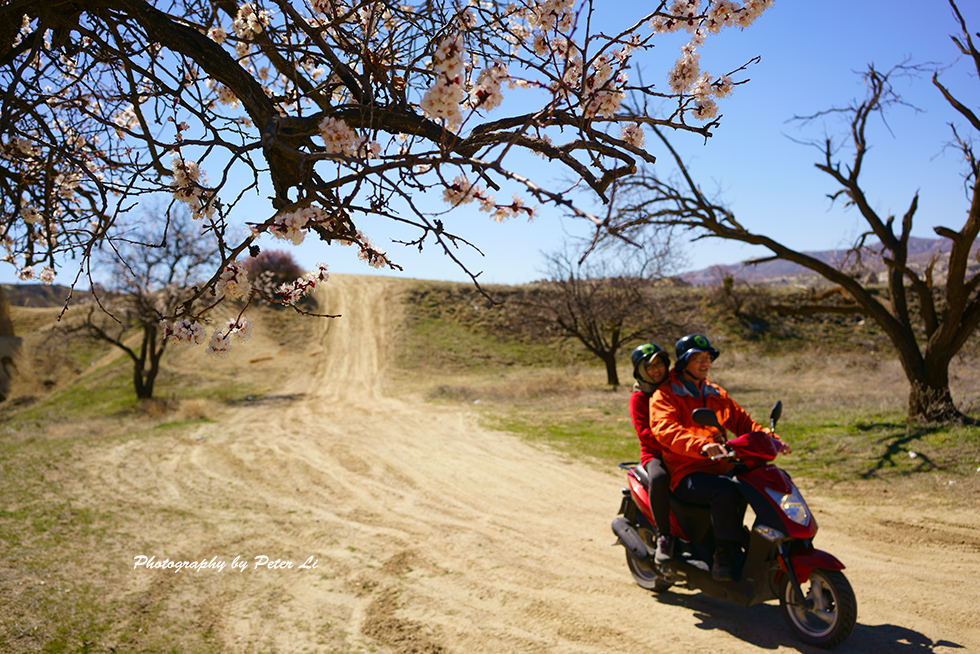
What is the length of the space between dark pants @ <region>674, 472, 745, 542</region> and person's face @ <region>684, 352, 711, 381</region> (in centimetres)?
Answer: 76

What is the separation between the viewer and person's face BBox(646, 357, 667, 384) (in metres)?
4.46

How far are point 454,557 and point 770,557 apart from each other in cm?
273

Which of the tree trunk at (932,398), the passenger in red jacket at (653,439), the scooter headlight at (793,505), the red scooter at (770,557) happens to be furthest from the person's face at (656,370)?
the tree trunk at (932,398)

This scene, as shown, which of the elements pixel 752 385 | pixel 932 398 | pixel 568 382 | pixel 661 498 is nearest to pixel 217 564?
pixel 661 498

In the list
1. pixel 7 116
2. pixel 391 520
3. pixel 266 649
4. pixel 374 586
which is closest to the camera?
pixel 7 116

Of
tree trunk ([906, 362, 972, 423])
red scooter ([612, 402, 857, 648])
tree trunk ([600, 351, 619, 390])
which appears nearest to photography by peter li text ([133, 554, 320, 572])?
red scooter ([612, 402, 857, 648])

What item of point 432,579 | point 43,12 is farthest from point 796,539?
point 43,12

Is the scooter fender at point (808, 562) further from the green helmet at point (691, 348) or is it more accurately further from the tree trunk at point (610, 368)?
the tree trunk at point (610, 368)

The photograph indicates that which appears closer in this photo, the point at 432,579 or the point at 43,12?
the point at 43,12

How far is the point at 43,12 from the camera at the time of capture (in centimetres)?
345

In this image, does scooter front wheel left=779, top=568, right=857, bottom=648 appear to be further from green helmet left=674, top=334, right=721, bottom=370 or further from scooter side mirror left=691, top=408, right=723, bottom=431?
green helmet left=674, top=334, right=721, bottom=370

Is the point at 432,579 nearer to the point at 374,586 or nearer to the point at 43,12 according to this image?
the point at 374,586

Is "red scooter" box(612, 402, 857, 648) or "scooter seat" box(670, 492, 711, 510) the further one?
"scooter seat" box(670, 492, 711, 510)

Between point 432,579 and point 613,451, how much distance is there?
16.6 feet
